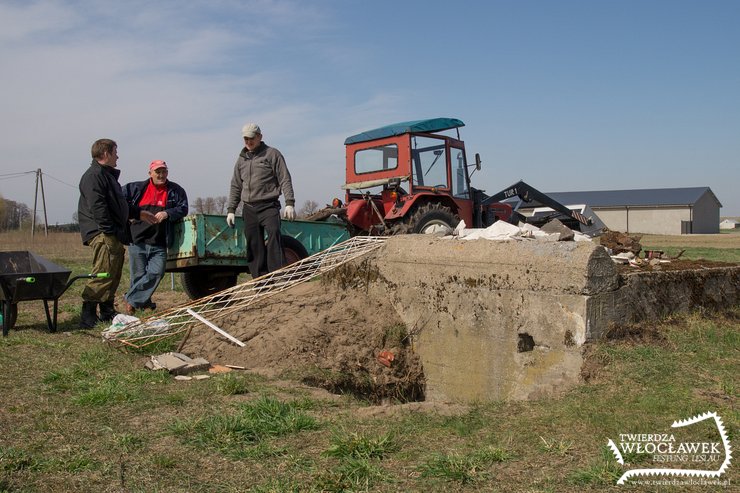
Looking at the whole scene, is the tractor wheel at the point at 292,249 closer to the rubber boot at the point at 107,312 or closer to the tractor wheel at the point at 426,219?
the tractor wheel at the point at 426,219

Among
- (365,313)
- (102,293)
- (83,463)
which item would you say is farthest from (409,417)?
(102,293)

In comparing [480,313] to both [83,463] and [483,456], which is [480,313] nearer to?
[483,456]

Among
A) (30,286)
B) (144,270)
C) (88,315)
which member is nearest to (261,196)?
(144,270)

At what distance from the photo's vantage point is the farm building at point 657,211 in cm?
5006

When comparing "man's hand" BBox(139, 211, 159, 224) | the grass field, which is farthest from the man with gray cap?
the grass field

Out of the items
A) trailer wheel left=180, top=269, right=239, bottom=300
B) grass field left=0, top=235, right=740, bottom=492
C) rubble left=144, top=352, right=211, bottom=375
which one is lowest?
grass field left=0, top=235, right=740, bottom=492

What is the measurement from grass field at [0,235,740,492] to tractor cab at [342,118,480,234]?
5.05 metres

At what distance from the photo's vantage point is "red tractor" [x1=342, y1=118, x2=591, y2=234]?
9.70m

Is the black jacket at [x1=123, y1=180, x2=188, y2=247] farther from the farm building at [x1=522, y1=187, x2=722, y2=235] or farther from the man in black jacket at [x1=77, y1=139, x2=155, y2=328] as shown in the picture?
the farm building at [x1=522, y1=187, x2=722, y2=235]

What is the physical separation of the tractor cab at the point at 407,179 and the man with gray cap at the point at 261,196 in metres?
2.66

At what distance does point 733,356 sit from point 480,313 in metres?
1.98

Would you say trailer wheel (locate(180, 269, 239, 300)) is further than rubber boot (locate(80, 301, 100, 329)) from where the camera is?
Yes

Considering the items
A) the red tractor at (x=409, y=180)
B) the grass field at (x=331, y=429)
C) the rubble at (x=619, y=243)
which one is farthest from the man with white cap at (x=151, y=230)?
the rubble at (x=619, y=243)

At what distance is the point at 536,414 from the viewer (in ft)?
12.2
